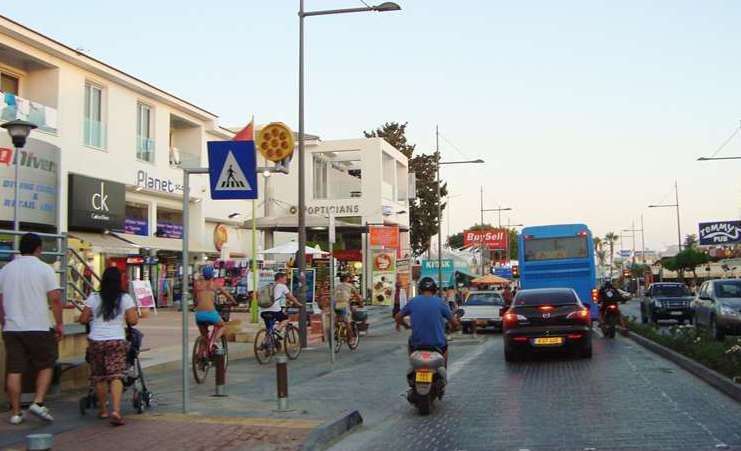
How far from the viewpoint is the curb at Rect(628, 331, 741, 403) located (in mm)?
10398

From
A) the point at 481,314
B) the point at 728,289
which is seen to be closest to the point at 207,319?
the point at 728,289

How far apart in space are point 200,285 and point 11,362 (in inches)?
182

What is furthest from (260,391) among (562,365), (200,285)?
(562,365)

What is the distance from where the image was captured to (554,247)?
974 inches

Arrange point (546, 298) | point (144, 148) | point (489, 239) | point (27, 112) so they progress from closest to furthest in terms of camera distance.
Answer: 1. point (546, 298)
2. point (27, 112)
3. point (144, 148)
4. point (489, 239)

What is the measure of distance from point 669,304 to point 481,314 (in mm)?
8544

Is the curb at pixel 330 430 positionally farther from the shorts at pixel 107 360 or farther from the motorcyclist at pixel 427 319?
the shorts at pixel 107 360

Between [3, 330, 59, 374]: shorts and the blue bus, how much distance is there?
1840cm

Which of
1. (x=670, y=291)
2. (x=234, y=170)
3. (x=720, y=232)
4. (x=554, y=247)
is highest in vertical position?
(x=720, y=232)

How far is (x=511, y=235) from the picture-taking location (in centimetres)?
12912

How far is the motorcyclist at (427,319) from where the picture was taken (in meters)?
9.98

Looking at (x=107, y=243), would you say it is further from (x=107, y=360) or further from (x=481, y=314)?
(x=107, y=360)

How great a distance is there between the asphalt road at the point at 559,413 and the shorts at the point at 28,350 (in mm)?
3319

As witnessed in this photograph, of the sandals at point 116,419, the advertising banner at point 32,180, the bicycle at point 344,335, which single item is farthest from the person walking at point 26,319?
the advertising banner at point 32,180
